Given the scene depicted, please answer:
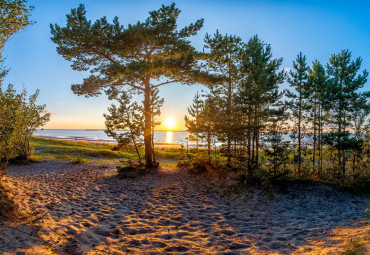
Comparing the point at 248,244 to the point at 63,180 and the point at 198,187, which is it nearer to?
the point at 198,187

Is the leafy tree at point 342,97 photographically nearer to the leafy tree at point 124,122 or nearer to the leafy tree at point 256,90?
the leafy tree at point 256,90

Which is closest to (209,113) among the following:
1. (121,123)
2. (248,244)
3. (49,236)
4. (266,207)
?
(121,123)

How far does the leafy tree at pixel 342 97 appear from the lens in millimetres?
13609

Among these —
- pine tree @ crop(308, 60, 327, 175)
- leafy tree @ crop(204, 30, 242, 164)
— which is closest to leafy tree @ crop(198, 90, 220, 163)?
leafy tree @ crop(204, 30, 242, 164)

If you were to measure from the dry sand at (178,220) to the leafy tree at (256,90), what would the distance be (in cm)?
385

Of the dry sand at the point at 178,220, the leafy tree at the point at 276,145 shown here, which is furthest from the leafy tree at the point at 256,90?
the dry sand at the point at 178,220

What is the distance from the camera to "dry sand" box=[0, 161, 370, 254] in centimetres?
435

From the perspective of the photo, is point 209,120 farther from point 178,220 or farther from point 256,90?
point 178,220

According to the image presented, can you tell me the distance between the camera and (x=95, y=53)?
12812mm

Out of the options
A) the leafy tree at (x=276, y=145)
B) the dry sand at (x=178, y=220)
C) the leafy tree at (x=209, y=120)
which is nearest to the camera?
the dry sand at (x=178, y=220)

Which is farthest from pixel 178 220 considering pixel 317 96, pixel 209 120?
pixel 317 96

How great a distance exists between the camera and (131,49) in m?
12.6

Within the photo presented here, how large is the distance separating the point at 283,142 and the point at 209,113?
5.27 metres

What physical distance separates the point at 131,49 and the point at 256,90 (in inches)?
332
